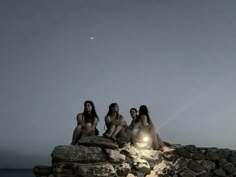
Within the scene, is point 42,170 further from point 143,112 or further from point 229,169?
point 229,169

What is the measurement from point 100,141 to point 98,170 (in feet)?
3.30

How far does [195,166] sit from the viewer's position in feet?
37.2

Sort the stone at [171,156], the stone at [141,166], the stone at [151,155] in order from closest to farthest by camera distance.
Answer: the stone at [141,166]
the stone at [151,155]
the stone at [171,156]

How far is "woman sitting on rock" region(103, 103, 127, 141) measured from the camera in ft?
35.4

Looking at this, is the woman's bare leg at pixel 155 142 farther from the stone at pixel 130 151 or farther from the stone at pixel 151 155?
the stone at pixel 130 151

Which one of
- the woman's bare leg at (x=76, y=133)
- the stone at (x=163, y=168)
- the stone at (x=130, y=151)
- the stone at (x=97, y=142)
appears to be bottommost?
the stone at (x=163, y=168)

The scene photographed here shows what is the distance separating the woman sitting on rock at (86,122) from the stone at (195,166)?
3444mm

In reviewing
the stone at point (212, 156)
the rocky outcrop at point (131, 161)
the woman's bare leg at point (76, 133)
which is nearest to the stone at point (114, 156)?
the rocky outcrop at point (131, 161)

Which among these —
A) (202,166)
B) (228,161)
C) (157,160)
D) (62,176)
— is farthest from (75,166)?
(228,161)

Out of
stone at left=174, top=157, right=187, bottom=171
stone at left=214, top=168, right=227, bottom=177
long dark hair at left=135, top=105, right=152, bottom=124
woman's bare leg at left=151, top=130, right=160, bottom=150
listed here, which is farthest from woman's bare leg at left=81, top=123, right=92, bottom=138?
stone at left=214, top=168, right=227, bottom=177

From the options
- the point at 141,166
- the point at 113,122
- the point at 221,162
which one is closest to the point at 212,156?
the point at 221,162

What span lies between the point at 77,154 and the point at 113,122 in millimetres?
1722

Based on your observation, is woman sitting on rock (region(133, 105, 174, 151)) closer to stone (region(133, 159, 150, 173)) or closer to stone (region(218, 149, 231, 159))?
stone (region(133, 159, 150, 173))

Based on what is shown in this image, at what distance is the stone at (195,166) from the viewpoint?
1129cm
